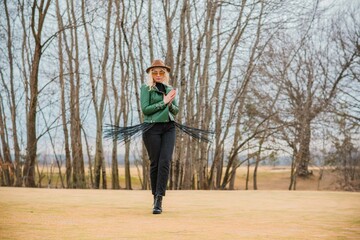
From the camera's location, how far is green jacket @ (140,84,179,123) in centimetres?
445

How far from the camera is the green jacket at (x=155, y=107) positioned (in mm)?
4451

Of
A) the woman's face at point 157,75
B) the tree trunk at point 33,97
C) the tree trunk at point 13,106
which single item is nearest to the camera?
the woman's face at point 157,75

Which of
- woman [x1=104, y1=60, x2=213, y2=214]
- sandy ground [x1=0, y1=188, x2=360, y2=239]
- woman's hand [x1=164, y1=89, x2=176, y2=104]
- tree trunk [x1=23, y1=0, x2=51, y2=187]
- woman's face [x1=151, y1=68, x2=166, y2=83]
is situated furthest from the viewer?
tree trunk [x1=23, y1=0, x2=51, y2=187]

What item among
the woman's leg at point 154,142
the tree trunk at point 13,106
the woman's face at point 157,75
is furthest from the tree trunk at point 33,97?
the woman's leg at point 154,142

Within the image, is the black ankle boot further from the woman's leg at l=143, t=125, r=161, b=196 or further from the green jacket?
the green jacket

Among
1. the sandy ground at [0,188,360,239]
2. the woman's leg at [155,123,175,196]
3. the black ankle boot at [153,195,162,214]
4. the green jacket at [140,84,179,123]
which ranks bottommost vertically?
the sandy ground at [0,188,360,239]

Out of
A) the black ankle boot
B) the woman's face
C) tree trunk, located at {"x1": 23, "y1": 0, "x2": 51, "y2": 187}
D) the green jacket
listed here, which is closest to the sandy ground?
the black ankle boot

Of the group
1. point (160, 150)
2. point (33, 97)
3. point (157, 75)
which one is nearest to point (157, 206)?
point (160, 150)

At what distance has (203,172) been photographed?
41.3ft

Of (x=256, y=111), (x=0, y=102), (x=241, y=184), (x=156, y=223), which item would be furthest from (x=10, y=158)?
(x=241, y=184)

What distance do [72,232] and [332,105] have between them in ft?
45.3

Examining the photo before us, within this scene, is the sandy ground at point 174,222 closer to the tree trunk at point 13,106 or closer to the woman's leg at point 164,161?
the woman's leg at point 164,161

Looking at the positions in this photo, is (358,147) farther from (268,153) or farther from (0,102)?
(0,102)

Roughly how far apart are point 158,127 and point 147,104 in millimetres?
228
